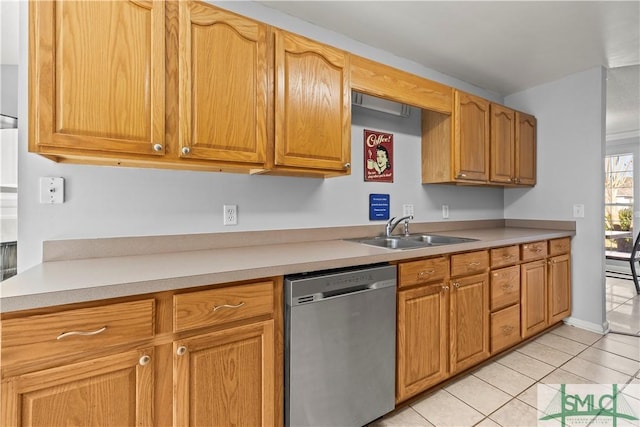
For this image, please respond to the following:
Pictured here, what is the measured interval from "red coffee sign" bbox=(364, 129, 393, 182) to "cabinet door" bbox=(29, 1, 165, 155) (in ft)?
4.77

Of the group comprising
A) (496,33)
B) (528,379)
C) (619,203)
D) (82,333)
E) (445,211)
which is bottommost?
(528,379)

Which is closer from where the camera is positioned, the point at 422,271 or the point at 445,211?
the point at 422,271

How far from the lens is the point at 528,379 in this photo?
2020 millimetres

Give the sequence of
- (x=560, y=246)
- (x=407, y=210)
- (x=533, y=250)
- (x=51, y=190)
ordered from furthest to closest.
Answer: (x=560, y=246), (x=407, y=210), (x=533, y=250), (x=51, y=190)

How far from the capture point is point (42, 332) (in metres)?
0.90

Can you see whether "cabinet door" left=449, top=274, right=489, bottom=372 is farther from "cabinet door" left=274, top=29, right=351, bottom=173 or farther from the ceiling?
Answer: the ceiling

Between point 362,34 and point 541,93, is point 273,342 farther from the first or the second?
point 541,93

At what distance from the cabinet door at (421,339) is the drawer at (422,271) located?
0.15 feet

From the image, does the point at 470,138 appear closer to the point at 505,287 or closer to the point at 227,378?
the point at 505,287

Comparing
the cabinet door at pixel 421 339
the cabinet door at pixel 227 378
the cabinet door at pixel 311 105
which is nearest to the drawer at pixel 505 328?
the cabinet door at pixel 421 339

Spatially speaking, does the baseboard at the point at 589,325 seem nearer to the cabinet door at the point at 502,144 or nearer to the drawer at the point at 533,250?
the drawer at the point at 533,250

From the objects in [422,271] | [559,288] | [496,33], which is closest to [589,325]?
[559,288]

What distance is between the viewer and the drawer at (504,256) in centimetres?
214

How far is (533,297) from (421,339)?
137 cm
